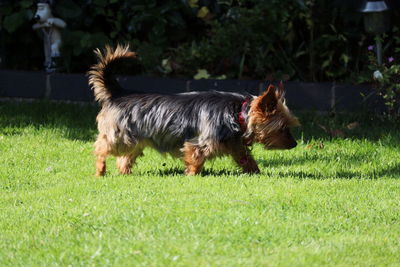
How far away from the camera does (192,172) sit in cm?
691

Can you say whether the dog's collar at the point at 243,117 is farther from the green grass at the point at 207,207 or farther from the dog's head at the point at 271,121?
the green grass at the point at 207,207

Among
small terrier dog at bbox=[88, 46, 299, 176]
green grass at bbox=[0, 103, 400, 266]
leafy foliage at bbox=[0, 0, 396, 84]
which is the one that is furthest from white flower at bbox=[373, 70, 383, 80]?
small terrier dog at bbox=[88, 46, 299, 176]

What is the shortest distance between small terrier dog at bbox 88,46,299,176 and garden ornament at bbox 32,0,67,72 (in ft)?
13.0

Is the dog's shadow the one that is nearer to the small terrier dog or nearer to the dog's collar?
the small terrier dog

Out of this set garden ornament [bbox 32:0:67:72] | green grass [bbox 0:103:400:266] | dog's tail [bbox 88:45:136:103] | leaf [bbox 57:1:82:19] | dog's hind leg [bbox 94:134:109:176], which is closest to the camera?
green grass [bbox 0:103:400:266]

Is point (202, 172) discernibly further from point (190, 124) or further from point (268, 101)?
point (268, 101)

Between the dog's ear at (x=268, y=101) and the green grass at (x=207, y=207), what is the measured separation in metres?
0.59

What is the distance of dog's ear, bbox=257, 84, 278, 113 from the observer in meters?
6.65

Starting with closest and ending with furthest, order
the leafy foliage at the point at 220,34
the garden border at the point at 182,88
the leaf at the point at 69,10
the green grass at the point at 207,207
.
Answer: the green grass at the point at 207,207 → the garden border at the point at 182,88 → the leafy foliage at the point at 220,34 → the leaf at the point at 69,10

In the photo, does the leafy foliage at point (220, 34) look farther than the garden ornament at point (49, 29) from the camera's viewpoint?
No

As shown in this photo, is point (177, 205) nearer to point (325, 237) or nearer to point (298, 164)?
point (325, 237)

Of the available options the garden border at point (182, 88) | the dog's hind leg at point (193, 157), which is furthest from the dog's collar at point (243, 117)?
the garden border at point (182, 88)

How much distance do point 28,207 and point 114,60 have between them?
1.83m

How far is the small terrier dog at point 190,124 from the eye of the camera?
6.82 meters
